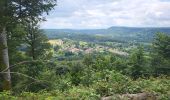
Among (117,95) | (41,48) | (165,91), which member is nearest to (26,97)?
(117,95)

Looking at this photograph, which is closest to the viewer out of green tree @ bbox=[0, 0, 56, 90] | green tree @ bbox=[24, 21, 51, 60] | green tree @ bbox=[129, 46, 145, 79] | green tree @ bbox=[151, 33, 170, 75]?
green tree @ bbox=[0, 0, 56, 90]

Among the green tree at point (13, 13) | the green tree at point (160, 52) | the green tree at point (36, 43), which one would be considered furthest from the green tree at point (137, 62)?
the green tree at point (13, 13)

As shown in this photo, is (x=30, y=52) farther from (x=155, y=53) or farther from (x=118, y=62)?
(x=155, y=53)

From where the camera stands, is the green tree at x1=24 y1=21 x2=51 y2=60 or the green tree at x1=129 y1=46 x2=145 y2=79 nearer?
the green tree at x1=24 y1=21 x2=51 y2=60

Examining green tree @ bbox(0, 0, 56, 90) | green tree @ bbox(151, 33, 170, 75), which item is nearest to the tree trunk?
green tree @ bbox(0, 0, 56, 90)

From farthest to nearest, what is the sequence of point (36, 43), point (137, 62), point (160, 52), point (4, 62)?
point (160, 52)
point (137, 62)
point (36, 43)
point (4, 62)

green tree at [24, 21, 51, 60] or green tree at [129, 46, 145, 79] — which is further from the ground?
green tree at [24, 21, 51, 60]

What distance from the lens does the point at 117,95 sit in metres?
10.7

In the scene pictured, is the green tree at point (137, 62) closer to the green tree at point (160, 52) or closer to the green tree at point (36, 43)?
the green tree at point (160, 52)

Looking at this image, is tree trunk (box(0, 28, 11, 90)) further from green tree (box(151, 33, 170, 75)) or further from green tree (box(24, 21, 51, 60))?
green tree (box(151, 33, 170, 75))

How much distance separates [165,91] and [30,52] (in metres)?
29.3

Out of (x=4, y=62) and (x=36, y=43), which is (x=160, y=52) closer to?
(x=36, y=43)

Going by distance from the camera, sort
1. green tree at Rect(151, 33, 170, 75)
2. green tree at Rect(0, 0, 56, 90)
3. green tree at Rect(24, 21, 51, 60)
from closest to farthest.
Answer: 1. green tree at Rect(0, 0, 56, 90)
2. green tree at Rect(24, 21, 51, 60)
3. green tree at Rect(151, 33, 170, 75)

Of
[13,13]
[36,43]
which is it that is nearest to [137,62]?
[36,43]
